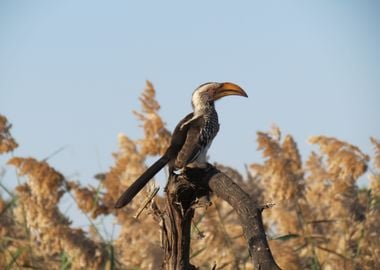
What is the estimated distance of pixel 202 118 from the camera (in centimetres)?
522

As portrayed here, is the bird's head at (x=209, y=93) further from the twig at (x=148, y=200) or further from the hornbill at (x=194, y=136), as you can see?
the twig at (x=148, y=200)

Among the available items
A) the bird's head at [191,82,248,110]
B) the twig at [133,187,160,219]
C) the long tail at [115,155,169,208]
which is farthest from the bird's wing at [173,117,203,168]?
the twig at [133,187,160,219]

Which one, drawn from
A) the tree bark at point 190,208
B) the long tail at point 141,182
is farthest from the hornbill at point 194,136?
the tree bark at point 190,208

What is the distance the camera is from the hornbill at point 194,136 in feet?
13.4

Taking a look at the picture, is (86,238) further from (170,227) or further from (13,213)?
(170,227)

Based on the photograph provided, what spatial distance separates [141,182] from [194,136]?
665mm

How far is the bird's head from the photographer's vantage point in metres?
5.58

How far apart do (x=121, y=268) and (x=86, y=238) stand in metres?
0.59

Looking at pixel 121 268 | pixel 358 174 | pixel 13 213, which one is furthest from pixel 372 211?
pixel 13 213

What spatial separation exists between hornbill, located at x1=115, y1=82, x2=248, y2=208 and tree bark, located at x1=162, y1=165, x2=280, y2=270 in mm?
188

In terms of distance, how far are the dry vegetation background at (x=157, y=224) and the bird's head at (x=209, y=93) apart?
58 centimetres

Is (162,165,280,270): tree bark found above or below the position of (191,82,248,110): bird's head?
below

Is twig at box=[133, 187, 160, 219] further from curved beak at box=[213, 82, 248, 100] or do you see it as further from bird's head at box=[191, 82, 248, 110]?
A: bird's head at box=[191, 82, 248, 110]

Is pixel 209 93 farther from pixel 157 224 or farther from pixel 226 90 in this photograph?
pixel 157 224
